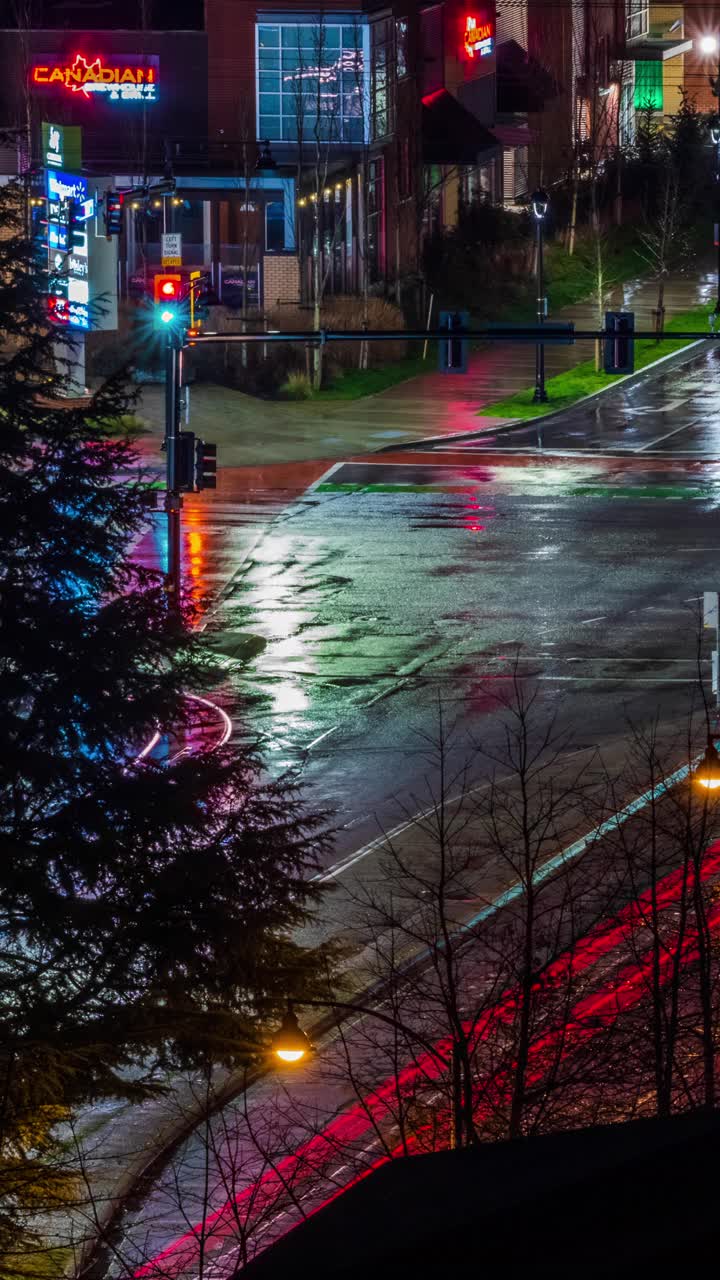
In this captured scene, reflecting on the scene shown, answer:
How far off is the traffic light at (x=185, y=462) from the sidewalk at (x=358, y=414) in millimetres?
16837

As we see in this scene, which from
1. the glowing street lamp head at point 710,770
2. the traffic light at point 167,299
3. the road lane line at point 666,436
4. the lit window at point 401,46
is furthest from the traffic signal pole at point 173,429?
the lit window at point 401,46

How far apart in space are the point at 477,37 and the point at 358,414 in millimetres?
28073

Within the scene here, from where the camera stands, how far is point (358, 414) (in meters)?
54.6

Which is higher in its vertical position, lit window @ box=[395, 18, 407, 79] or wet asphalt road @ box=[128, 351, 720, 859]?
lit window @ box=[395, 18, 407, 79]

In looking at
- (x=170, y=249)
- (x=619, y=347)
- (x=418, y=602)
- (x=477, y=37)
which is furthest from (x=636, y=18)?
(x=418, y=602)

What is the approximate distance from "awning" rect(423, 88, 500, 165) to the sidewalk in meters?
9.60

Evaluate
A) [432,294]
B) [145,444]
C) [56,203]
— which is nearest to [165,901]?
[145,444]

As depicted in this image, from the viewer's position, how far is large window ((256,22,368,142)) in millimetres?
62875

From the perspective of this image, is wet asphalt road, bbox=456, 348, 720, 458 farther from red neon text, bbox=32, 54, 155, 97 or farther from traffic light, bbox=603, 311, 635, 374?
red neon text, bbox=32, 54, 155, 97

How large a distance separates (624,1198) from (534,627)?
2515 cm

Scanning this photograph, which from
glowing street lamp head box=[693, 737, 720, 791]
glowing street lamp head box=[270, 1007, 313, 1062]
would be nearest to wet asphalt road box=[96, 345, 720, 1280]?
glowing street lamp head box=[270, 1007, 313, 1062]

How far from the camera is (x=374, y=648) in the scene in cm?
2967

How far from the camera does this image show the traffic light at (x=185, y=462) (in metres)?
28.6

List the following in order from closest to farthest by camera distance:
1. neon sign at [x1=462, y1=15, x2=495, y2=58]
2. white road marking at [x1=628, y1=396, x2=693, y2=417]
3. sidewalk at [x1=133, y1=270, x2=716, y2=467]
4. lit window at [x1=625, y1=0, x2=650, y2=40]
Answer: sidewalk at [x1=133, y1=270, x2=716, y2=467] < white road marking at [x1=628, y1=396, x2=693, y2=417] < neon sign at [x1=462, y1=15, x2=495, y2=58] < lit window at [x1=625, y1=0, x2=650, y2=40]
